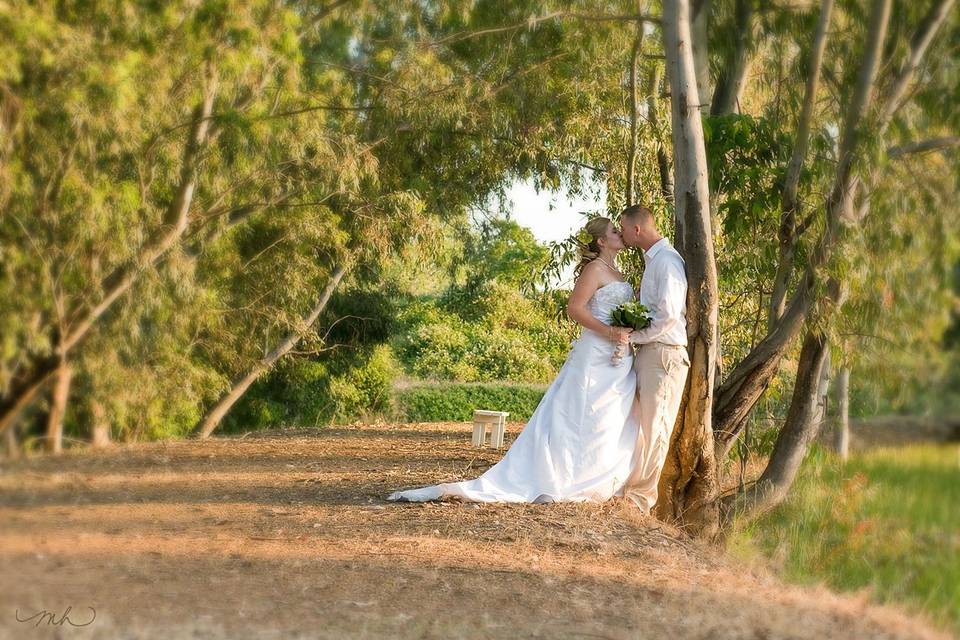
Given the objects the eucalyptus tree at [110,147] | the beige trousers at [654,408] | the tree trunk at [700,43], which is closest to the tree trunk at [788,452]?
the beige trousers at [654,408]

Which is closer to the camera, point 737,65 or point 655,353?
point 655,353

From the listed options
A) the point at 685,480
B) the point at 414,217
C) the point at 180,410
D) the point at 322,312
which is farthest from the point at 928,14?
the point at 322,312

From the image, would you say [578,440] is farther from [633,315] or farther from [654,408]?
[633,315]

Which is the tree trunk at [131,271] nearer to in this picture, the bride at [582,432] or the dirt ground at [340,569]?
the dirt ground at [340,569]

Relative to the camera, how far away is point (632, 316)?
7.33m

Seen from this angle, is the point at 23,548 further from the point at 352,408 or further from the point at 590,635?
the point at 352,408

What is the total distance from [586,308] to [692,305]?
0.78 metres

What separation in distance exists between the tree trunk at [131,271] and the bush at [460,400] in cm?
1252

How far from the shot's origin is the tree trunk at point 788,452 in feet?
27.7

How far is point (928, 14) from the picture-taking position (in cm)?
711

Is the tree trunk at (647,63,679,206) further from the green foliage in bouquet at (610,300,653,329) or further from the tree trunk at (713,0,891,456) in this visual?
the green foliage in bouquet at (610,300,653,329)

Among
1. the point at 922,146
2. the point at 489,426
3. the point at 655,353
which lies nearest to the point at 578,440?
the point at 655,353
